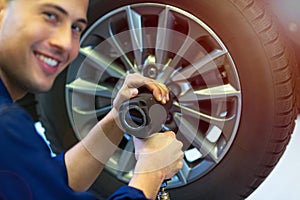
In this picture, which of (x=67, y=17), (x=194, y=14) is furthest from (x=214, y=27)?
(x=67, y=17)

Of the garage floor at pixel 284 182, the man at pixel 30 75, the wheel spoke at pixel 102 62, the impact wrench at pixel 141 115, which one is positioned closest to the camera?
the man at pixel 30 75

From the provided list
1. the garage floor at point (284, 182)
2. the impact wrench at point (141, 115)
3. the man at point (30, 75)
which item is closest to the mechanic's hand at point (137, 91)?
the impact wrench at point (141, 115)

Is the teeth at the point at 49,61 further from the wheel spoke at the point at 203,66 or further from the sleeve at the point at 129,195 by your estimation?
the wheel spoke at the point at 203,66

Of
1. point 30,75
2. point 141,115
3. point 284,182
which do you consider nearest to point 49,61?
point 30,75

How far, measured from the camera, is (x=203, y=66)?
1.08 metres

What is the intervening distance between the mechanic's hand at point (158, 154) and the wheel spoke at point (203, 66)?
0.34 meters

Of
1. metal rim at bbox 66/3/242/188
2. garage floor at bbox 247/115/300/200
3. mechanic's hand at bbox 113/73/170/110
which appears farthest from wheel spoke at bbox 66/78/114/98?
garage floor at bbox 247/115/300/200

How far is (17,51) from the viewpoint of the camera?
594 mm

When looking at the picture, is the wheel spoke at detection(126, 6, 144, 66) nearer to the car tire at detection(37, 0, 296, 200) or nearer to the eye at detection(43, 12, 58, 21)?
the car tire at detection(37, 0, 296, 200)

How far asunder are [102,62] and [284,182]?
23.9 inches

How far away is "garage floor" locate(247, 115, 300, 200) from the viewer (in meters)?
1.24

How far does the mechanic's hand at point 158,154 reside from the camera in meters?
0.73

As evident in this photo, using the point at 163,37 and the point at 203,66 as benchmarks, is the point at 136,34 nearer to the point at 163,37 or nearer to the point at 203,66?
the point at 163,37

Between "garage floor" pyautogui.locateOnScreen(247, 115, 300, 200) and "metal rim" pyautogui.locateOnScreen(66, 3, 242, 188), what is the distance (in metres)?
0.23
